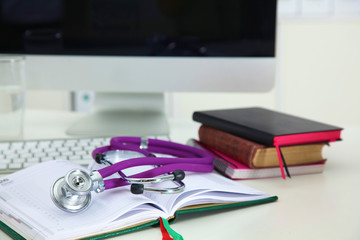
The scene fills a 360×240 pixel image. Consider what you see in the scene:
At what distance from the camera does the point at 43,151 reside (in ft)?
2.23

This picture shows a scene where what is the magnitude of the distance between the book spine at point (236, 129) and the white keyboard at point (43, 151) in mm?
71

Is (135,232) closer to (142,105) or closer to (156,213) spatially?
(156,213)

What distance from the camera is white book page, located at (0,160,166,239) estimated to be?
404 mm

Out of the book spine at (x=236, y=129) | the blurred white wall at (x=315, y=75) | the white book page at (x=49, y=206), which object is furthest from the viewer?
the blurred white wall at (x=315, y=75)

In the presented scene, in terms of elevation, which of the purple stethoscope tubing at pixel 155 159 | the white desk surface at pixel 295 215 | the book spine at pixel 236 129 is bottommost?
the white desk surface at pixel 295 215

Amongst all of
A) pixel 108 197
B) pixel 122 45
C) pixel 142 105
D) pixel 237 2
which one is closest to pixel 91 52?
pixel 122 45

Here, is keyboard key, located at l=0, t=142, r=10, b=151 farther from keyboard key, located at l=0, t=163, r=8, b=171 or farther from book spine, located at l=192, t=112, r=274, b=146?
book spine, located at l=192, t=112, r=274, b=146

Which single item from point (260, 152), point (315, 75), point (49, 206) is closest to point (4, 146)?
point (49, 206)

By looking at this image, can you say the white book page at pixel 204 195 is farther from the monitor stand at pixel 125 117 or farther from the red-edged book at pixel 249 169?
the monitor stand at pixel 125 117

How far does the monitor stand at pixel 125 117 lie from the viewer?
2.87ft

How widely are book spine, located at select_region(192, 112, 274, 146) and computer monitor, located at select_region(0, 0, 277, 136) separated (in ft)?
0.51

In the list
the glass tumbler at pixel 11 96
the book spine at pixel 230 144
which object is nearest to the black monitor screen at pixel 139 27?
the glass tumbler at pixel 11 96

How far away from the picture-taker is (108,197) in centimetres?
47

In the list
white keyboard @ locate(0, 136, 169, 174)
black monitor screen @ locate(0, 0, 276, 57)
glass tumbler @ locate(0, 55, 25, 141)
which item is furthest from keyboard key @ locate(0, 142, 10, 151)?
black monitor screen @ locate(0, 0, 276, 57)
